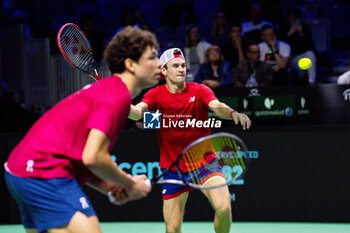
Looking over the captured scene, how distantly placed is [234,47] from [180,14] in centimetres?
214

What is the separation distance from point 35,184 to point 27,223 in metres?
0.31

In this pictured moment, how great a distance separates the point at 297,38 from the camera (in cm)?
849

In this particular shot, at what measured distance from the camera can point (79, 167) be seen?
2814 mm

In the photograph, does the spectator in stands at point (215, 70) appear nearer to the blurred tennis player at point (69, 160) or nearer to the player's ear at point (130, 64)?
the player's ear at point (130, 64)

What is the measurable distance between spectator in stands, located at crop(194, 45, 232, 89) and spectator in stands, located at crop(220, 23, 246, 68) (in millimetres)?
856

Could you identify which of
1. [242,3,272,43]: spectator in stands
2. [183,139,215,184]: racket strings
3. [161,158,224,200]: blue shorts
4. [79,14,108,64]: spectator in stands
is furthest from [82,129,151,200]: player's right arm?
[242,3,272,43]: spectator in stands

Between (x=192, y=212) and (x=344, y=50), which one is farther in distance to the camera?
(x=344, y=50)

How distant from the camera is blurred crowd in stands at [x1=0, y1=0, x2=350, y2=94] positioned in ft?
24.4

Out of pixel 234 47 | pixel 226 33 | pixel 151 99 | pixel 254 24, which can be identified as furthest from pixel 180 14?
pixel 151 99

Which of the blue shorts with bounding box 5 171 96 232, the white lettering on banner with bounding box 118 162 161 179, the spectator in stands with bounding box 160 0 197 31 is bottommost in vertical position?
the white lettering on banner with bounding box 118 162 161 179

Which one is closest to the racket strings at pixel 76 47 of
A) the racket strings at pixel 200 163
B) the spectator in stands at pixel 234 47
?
the racket strings at pixel 200 163

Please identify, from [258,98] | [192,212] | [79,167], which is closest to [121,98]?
[79,167]

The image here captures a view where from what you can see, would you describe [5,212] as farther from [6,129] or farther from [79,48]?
[79,48]

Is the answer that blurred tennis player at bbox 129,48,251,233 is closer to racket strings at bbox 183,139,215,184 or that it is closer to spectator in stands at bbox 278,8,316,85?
racket strings at bbox 183,139,215,184
